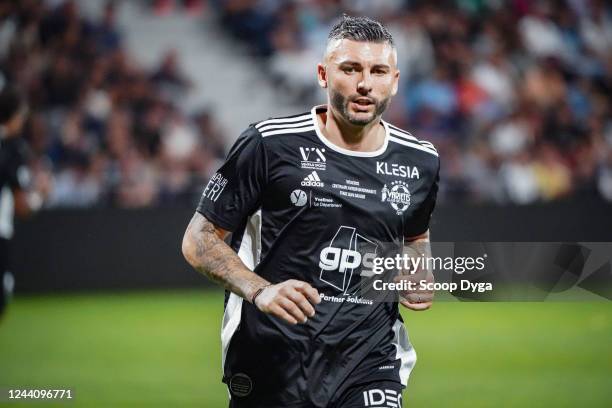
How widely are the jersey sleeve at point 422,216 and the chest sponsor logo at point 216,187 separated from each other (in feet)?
2.83

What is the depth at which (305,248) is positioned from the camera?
13.6ft

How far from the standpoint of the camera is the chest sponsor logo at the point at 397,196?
14.0 feet

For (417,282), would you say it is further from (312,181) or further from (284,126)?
(284,126)

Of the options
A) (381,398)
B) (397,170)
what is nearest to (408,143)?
(397,170)

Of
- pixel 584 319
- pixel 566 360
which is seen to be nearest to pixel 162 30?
pixel 584 319

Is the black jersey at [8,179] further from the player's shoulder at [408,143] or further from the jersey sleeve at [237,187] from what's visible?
the player's shoulder at [408,143]

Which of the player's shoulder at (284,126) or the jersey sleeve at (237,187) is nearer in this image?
the jersey sleeve at (237,187)

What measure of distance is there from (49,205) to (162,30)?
4771 millimetres

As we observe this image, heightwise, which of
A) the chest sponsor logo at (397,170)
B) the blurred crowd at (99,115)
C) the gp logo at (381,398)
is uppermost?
the blurred crowd at (99,115)

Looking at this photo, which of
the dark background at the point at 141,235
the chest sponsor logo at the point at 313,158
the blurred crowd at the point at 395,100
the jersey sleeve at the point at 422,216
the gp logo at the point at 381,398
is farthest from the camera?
the blurred crowd at the point at 395,100

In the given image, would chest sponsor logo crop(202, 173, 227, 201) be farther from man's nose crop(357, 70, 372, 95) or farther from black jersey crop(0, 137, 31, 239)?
black jersey crop(0, 137, 31, 239)

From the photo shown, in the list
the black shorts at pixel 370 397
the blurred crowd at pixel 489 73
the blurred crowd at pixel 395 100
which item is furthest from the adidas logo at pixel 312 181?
the blurred crowd at pixel 489 73

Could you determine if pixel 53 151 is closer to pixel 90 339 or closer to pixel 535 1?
pixel 90 339

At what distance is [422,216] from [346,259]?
20.3 inches
